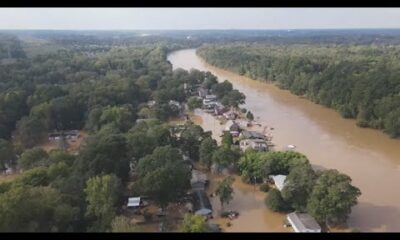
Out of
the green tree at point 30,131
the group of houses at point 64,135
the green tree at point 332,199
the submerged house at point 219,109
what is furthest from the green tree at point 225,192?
the submerged house at point 219,109

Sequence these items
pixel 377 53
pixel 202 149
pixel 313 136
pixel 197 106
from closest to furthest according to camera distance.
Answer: pixel 202 149 < pixel 313 136 < pixel 197 106 < pixel 377 53

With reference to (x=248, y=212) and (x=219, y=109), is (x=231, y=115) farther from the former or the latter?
(x=248, y=212)

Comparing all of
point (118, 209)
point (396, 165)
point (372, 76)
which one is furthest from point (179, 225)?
point (372, 76)

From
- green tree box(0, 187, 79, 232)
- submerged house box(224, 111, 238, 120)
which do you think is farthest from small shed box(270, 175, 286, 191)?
submerged house box(224, 111, 238, 120)

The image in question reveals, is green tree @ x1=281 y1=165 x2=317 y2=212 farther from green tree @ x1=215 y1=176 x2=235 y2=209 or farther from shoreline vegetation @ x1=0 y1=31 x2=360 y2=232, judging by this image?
green tree @ x1=215 y1=176 x2=235 y2=209
